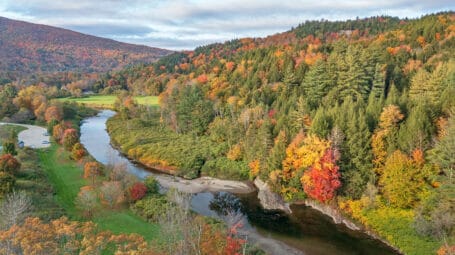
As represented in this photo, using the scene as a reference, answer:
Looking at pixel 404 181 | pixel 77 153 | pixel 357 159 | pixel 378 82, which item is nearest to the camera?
pixel 404 181

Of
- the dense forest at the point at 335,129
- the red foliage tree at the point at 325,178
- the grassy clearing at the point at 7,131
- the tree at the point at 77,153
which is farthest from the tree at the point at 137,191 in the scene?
the grassy clearing at the point at 7,131

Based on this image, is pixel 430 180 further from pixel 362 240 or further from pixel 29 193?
pixel 29 193

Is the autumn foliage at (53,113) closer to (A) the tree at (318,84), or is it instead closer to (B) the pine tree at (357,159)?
(A) the tree at (318,84)

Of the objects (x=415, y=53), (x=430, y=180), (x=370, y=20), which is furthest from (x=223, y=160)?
(x=370, y=20)

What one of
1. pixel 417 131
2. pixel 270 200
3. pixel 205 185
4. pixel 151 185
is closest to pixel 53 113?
pixel 205 185

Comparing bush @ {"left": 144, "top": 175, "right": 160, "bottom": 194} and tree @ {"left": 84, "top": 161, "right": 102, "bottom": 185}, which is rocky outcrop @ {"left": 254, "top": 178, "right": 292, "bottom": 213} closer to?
bush @ {"left": 144, "top": 175, "right": 160, "bottom": 194}

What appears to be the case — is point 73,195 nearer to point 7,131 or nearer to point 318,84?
point 318,84

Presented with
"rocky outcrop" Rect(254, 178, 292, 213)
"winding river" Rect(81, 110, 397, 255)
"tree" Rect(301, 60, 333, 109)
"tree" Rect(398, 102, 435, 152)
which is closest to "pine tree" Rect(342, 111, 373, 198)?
"tree" Rect(398, 102, 435, 152)
